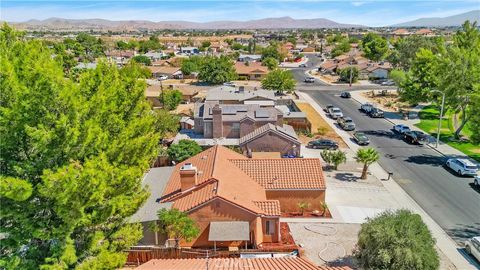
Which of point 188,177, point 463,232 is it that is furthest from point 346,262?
point 188,177

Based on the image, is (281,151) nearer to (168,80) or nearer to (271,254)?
(271,254)

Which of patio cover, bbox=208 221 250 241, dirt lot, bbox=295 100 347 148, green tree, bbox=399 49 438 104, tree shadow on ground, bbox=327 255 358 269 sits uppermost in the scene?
green tree, bbox=399 49 438 104

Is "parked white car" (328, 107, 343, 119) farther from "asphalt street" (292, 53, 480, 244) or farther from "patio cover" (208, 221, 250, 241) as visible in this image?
"patio cover" (208, 221, 250, 241)

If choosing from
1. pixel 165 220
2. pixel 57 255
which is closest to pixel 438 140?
pixel 165 220

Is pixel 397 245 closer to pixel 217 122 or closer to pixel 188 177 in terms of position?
pixel 188 177

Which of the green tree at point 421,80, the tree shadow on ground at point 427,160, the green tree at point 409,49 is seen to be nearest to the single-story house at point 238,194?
the tree shadow on ground at point 427,160

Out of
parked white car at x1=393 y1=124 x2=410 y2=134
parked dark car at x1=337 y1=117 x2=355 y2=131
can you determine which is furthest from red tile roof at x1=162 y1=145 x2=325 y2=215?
parked white car at x1=393 y1=124 x2=410 y2=134
